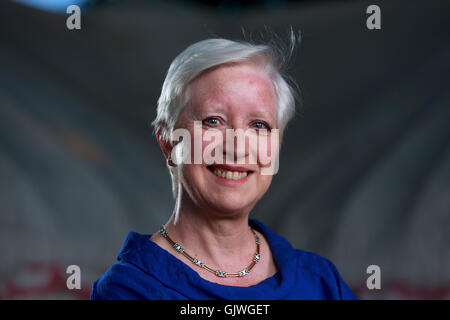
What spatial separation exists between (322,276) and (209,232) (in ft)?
1.24

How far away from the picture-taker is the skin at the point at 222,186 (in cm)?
144

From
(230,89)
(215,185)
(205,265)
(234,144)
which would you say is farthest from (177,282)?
(230,89)

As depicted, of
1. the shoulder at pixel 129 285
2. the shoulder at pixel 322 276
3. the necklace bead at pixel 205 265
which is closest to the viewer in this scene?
the shoulder at pixel 129 285

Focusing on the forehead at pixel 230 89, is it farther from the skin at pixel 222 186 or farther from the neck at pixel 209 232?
the neck at pixel 209 232

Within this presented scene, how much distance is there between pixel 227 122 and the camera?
4.71 feet

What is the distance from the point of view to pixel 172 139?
1.55m

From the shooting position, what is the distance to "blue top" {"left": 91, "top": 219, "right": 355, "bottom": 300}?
1.40 meters

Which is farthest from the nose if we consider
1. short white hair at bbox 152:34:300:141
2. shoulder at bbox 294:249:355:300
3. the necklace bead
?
shoulder at bbox 294:249:355:300

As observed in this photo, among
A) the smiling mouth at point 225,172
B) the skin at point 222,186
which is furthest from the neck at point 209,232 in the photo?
the smiling mouth at point 225,172

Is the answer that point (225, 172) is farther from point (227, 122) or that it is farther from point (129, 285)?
point (129, 285)

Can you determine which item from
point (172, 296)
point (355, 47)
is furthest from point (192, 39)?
point (172, 296)

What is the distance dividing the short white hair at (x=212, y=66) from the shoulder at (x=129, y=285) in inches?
15.5

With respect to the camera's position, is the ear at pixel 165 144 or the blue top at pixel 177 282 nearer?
the blue top at pixel 177 282

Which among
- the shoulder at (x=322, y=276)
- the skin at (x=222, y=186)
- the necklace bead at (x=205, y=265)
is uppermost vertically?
the skin at (x=222, y=186)
